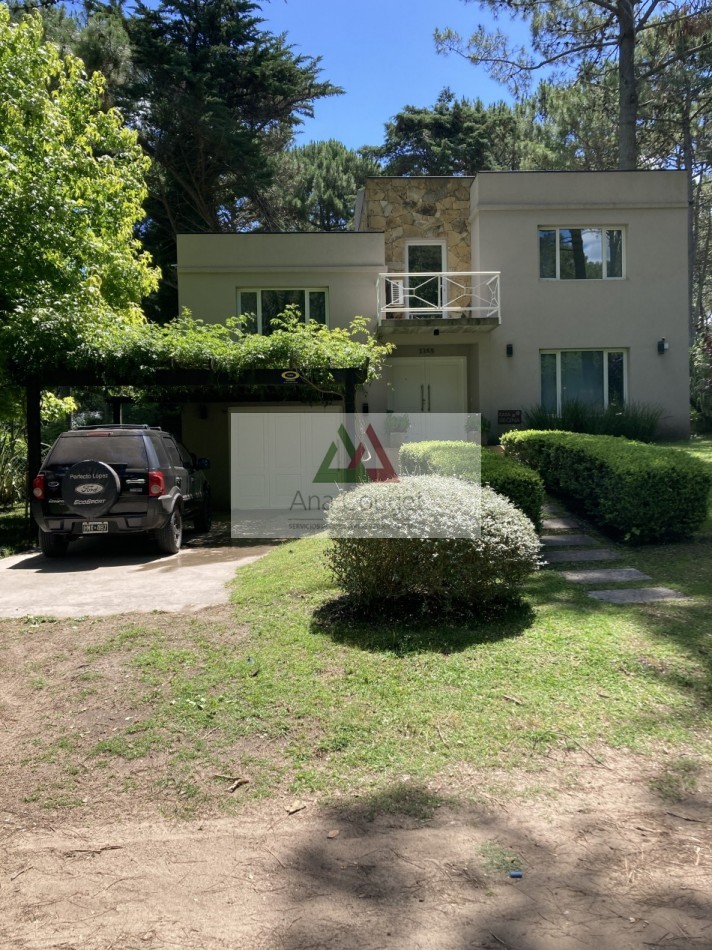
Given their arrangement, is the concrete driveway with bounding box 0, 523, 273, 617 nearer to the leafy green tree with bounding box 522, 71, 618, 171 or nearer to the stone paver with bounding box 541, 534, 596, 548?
the stone paver with bounding box 541, 534, 596, 548

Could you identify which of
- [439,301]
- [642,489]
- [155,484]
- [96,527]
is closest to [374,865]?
[642,489]

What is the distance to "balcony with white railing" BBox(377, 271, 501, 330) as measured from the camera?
52.4ft

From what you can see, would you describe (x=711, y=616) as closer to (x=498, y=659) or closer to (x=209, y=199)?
(x=498, y=659)

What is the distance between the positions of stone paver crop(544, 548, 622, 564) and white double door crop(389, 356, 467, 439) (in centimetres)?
976

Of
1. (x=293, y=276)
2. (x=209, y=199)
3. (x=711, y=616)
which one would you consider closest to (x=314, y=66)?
(x=209, y=199)

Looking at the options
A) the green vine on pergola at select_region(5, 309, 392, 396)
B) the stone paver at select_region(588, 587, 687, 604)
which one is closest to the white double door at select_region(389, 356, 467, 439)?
the green vine on pergola at select_region(5, 309, 392, 396)

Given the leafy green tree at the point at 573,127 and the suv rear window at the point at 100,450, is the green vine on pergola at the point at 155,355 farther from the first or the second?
the leafy green tree at the point at 573,127

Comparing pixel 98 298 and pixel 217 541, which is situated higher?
pixel 98 298

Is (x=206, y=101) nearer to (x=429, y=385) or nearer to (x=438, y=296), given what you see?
(x=438, y=296)

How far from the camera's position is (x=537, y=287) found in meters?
16.7

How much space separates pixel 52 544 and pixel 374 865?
810 centimetres

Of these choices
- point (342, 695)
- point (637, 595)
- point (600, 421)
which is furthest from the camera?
point (600, 421)

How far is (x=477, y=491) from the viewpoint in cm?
603

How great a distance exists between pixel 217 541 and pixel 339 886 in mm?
8891
